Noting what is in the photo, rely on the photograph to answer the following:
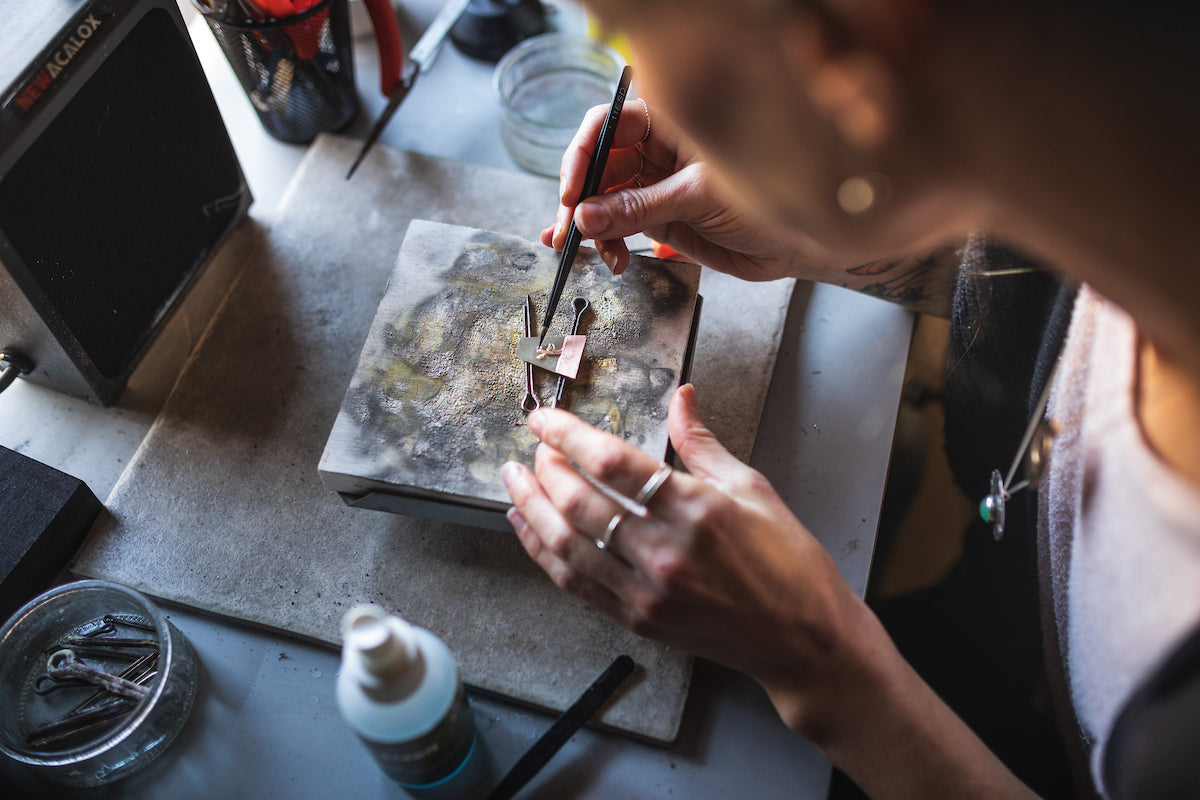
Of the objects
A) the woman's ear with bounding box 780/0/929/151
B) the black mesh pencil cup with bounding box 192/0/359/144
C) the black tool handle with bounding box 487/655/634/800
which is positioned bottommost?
the black tool handle with bounding box 487/655/634/800

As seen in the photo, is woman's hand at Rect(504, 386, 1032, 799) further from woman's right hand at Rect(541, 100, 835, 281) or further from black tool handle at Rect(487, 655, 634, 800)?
woman's right hand at Rect(541, 100, 835, 281)

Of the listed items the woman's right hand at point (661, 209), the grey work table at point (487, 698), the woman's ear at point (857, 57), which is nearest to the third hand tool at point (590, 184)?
the woman's right hand at point (661, 209)

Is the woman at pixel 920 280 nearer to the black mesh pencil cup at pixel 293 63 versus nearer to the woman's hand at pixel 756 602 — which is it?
the woman's hand at pixel 756 602

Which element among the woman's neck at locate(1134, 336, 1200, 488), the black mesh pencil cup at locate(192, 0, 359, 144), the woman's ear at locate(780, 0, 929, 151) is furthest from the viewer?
the black mesh pencil cup at locate(192, 0, 359, 144)

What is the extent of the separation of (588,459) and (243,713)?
0.45 m

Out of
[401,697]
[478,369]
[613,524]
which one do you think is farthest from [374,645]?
[478,369]

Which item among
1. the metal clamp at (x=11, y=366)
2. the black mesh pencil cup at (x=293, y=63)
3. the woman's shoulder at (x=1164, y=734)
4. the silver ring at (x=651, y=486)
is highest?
the black mesh pencil cup at (x=293, y=63)

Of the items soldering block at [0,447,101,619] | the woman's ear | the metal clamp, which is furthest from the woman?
the metal clamp

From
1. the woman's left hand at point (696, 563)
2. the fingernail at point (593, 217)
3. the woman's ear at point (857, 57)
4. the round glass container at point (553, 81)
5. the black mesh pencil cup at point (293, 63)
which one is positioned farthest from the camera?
the round glass container at point (553, 81)

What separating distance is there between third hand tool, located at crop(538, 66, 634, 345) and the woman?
3 centimetres

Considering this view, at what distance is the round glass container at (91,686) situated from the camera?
0.71 meters

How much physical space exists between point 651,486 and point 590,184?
0.40m

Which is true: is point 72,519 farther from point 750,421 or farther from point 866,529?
point 866,529

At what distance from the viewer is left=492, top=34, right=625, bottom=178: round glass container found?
3.82 feet
